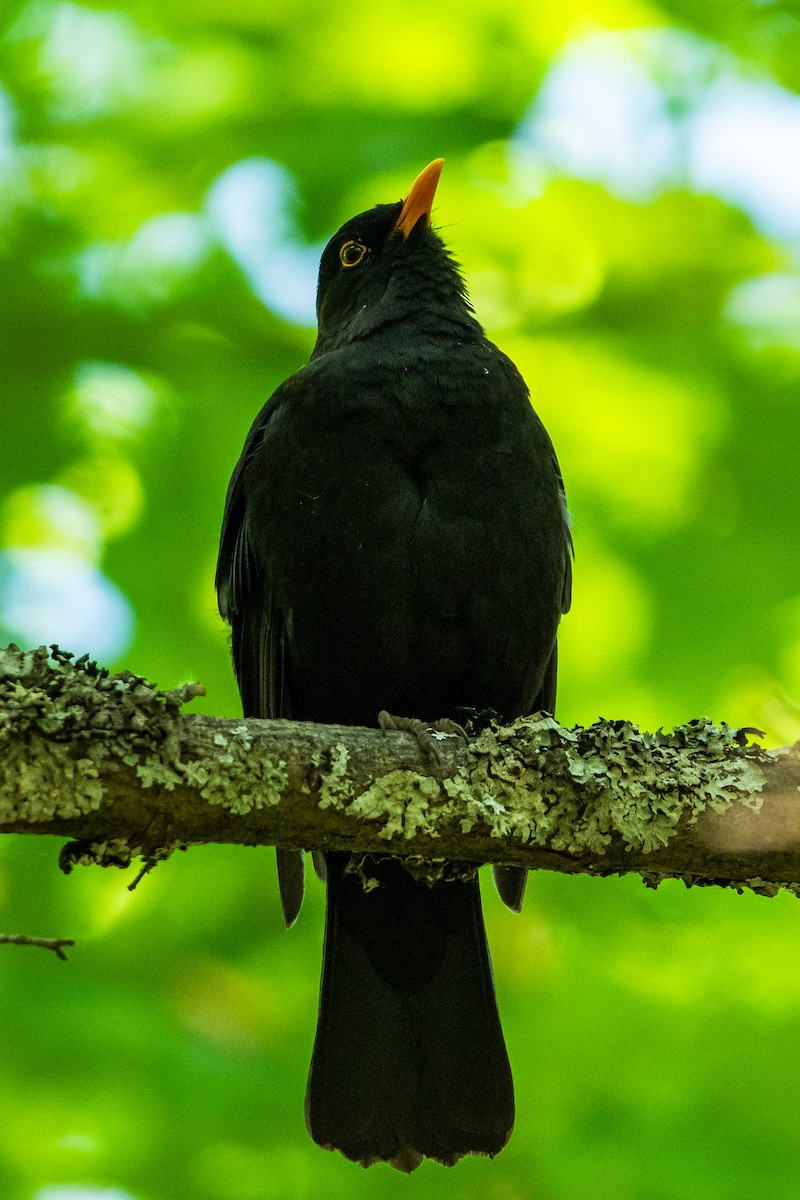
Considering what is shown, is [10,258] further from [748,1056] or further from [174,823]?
[748,1056]

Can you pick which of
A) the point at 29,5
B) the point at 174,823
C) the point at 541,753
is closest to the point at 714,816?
the point at 541,753

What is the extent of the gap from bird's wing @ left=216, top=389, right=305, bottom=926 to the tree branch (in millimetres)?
1145

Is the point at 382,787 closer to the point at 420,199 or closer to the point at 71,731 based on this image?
the point at 71,731

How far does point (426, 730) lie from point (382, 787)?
0.25 m

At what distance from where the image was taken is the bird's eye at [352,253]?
452 cm

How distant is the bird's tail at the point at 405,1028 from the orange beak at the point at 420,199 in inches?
82.4

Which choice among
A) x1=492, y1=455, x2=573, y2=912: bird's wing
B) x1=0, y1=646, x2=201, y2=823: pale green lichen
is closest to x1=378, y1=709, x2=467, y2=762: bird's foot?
x1=0, y1=646, x2=201, y2=823: pale green lichen

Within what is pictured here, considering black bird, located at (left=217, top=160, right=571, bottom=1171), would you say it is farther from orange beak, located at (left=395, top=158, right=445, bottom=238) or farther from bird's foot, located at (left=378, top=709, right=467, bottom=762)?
orange beak, located at (left=395, top=158, right=445, bottom=238)

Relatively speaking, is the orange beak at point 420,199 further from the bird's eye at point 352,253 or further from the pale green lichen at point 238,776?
the pale green lichen at point 238,776

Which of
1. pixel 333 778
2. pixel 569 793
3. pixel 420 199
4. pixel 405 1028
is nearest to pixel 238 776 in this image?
pixel 333 778

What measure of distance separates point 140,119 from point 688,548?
2.34 metres

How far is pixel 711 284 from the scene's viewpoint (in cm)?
446

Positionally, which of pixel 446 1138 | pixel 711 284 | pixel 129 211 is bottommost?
pixel 446 1138

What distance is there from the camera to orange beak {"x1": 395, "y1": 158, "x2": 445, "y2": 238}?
425 centimetres
